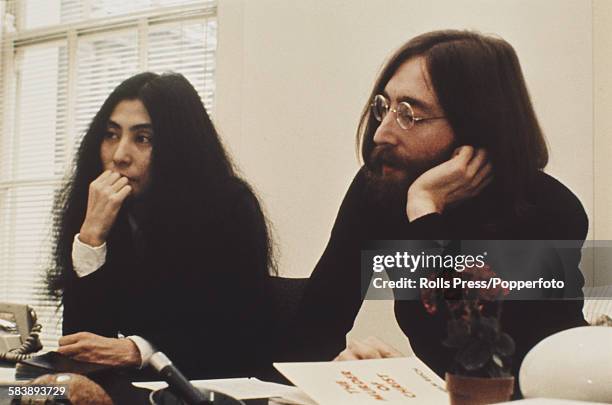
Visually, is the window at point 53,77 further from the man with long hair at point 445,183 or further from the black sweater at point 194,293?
the man with long hair at point 445,183

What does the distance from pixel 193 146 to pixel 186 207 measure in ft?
0.55

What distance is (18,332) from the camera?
2.00 meters

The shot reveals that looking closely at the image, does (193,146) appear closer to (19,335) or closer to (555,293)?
(19,335)

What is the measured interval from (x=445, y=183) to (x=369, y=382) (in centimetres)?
67

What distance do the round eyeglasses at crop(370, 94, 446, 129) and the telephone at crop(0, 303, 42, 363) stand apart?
3.91 ft

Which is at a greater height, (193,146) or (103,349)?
(193,146)

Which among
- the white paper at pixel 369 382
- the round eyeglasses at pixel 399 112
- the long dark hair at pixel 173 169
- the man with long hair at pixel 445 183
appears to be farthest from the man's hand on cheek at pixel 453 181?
the white paper at pixel 369 382

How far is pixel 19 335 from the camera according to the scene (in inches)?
78.1

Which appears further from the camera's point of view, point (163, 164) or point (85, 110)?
point (85, 110)

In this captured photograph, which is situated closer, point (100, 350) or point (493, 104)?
point (493, 104)

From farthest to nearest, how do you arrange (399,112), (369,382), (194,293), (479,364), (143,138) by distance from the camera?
(143,138) < (194,293) < (399,112) < (369,382) < (479,364)

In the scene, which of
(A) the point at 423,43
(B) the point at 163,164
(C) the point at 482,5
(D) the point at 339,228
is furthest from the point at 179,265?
(C) the point at 482,5

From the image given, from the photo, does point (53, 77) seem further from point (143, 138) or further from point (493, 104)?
point (493, 104)

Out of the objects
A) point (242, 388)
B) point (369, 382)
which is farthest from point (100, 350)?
point (369, 382)
